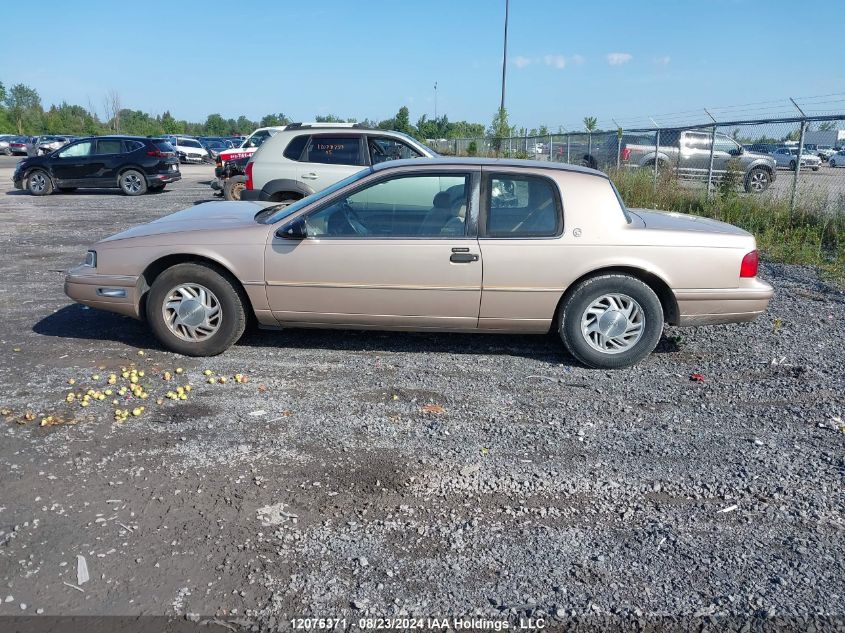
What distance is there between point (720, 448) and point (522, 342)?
223cm

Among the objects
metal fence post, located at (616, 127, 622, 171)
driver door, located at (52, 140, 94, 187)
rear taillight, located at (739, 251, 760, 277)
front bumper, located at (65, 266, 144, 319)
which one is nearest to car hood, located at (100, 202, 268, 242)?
front bumper, located at (65, 266, 144, 319)

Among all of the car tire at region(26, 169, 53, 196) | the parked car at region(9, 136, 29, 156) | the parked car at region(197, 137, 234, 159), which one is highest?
the parked car at region(197, 137, 234, 159)

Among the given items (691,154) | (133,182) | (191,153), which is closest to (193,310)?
(691,154)

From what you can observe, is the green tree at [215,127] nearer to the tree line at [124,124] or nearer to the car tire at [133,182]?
the tree line at [124,124]

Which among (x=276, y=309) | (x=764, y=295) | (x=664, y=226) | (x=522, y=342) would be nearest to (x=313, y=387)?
(x=276, y=309)

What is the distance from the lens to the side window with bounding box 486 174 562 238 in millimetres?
5445

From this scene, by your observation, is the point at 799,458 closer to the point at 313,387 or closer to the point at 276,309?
the point at 313,387

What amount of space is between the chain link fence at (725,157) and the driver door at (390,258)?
780 cm

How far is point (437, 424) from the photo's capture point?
453cm

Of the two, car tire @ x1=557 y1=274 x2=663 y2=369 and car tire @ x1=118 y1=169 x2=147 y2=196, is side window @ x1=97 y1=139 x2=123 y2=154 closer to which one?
car tire @ x1=118 y1=169 x2=147 y2=196

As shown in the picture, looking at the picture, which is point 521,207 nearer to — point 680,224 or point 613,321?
point 613,321

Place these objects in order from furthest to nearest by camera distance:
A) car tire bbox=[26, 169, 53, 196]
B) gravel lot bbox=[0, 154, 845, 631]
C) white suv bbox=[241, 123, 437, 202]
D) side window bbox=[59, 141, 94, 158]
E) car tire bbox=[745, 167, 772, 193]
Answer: side window bbox=[59, 141, 94, 158] → car tire bbox=[26, 169, 53, 196] → car tire bbox=[745, 167, 772, 193] → white suv bbox=[241, 123, 437, 202] → gravel lot bbox=[0, 154, 845, 631]

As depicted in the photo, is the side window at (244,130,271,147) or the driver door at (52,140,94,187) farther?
the side window at (244,130,271,147)

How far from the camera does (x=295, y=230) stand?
5430mm
